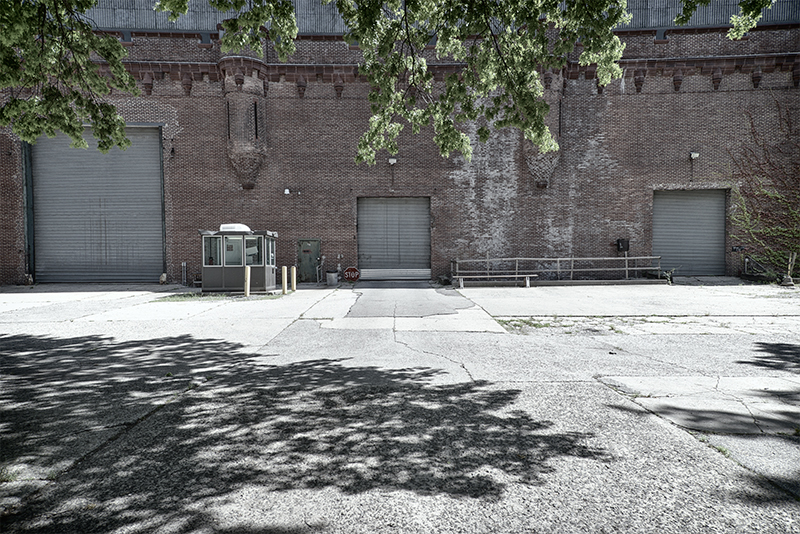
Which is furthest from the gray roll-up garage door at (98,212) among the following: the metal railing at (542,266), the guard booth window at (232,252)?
the metal railing at (542,266)

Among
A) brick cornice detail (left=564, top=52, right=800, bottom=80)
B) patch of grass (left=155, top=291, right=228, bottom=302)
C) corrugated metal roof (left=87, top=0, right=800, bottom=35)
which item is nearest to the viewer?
patch of grass (left=155, top=291, right=228, bottom=302)

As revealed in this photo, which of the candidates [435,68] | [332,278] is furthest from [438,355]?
[435,68]

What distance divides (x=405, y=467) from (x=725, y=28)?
26202 mm

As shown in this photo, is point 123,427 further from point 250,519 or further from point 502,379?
point 502,379

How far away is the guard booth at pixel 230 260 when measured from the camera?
14953mm

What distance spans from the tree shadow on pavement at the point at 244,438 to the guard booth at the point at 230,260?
1034 cm

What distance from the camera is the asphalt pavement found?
2.07m

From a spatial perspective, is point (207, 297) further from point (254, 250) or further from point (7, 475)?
point (7, 475)

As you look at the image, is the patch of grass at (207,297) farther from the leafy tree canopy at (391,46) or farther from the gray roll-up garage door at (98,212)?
the gray roll-up garage door at (98,212)

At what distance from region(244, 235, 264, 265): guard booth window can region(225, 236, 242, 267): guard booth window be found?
24cm

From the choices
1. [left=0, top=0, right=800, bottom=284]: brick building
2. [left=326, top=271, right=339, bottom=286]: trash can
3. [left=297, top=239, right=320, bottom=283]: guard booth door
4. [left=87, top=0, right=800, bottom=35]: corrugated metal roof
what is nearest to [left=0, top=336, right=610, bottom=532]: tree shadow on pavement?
[left=326, top=271, right=339, bottom=286]: trash can

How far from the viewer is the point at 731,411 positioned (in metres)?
3.47

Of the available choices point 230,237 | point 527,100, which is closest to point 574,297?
point 527,100

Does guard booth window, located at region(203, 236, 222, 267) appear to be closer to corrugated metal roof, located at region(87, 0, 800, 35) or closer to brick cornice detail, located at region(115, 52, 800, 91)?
brick cornice detail, located at region(115, 52, 800, 91)
